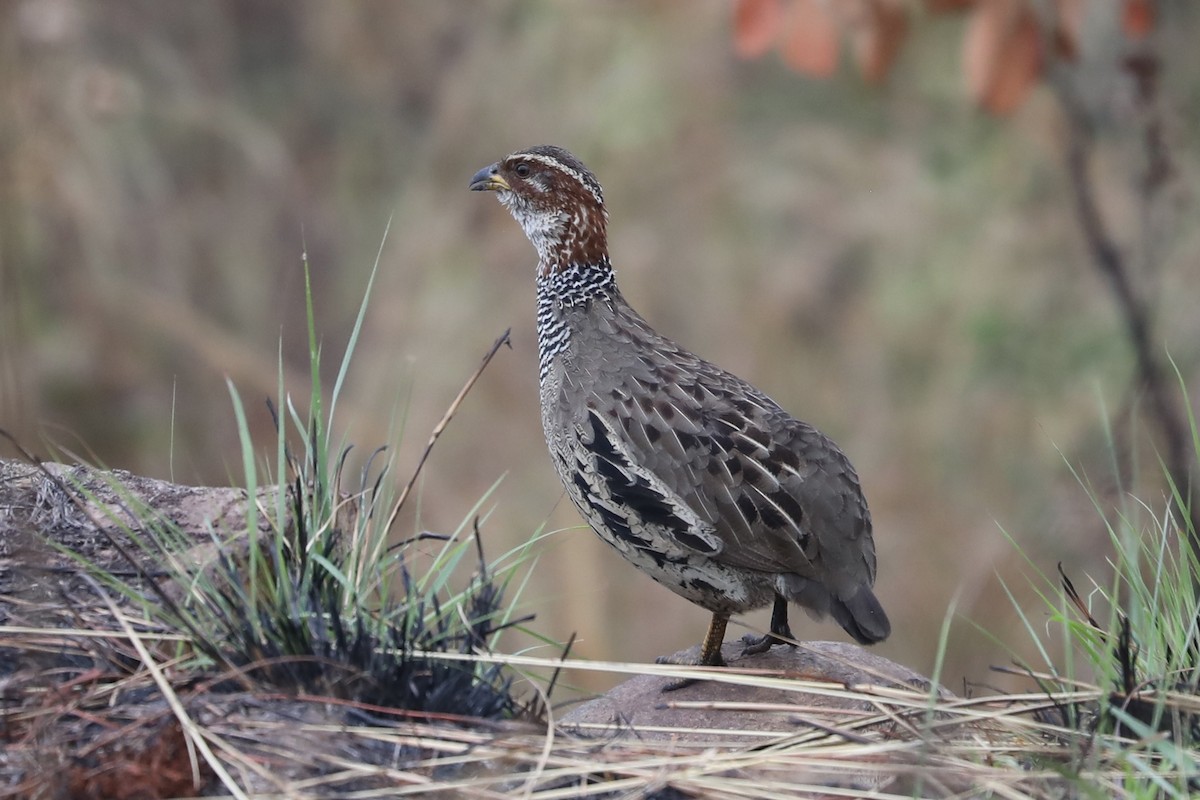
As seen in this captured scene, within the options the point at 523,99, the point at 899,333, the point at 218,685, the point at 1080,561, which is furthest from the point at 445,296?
the point at 218,685

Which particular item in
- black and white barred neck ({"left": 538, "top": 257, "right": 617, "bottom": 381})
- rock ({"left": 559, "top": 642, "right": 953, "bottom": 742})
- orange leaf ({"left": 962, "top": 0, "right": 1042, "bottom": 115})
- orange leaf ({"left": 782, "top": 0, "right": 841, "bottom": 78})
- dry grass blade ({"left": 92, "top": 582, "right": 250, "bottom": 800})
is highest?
orange leaf ({"left": 962, "top": 0, "right": 1042, "bottom": 115})

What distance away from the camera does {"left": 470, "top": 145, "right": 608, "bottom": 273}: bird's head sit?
5.52m

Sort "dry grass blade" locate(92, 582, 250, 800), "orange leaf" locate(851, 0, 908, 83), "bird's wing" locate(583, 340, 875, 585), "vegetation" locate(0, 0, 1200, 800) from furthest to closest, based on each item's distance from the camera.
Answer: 1. "vegetation" locate(0, 0, 1200, 800)
2. "orange leaf" locate(851, 0, 908, 83)
3. "bird's wing" locate(583, 340, 875, 585)
4. "dry grass blade" locate(92, 582, 250, 800)

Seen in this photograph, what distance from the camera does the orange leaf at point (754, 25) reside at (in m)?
5.57

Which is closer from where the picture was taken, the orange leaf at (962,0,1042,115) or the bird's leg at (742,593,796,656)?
the bird's leg at (742,593,796,656)

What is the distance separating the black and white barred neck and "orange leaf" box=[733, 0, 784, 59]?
1022 mm

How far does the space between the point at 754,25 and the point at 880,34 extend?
0.55 m

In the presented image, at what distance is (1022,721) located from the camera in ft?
11.5

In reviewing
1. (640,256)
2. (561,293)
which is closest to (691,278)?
(640,256)

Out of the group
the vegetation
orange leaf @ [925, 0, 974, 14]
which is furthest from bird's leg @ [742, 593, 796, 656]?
orange leaf @ [925, 0, 974, 14]

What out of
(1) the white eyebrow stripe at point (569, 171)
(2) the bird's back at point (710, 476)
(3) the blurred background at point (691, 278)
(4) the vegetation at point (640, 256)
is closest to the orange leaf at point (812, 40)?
(4) the vegetation at point (640, 256)

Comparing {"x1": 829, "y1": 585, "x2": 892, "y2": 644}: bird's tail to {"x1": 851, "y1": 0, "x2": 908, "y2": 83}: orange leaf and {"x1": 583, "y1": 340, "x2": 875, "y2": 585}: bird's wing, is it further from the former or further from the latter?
{"x1": 851, "y1": 0, "x2": 908, "y2": 83}: orange leaf

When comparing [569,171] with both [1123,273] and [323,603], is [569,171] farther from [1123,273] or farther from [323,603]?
[1123,273]

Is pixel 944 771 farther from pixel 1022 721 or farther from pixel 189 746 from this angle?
pixel 189 746
